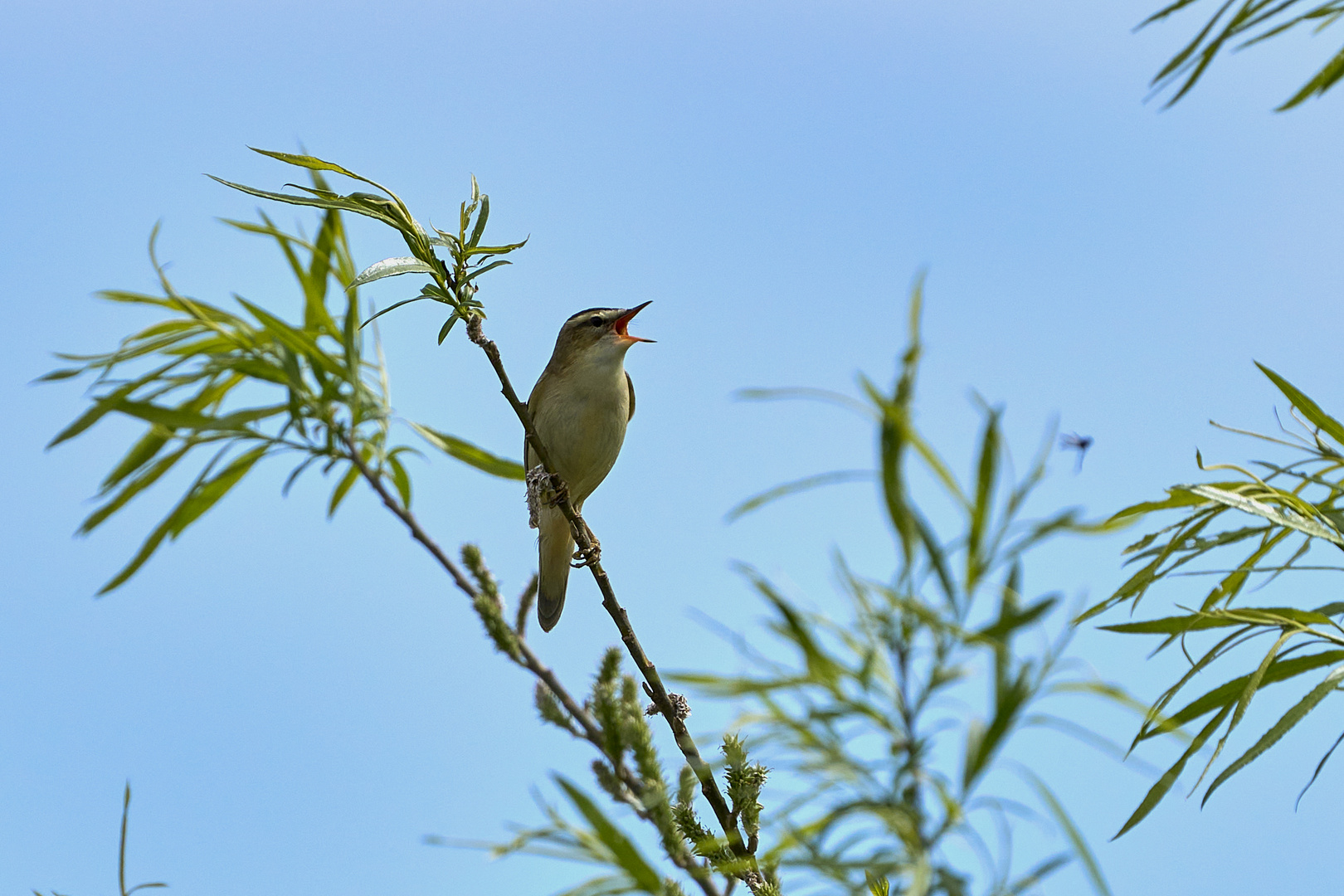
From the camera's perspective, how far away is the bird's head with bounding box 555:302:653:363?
5.45 metres

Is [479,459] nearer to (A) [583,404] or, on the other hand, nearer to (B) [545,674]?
(B) [545,674]

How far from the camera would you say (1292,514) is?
1.72 metres

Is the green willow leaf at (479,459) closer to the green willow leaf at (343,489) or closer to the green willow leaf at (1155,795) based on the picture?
the green willow leaf at (343,489)

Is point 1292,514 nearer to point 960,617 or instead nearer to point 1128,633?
point 1128,633

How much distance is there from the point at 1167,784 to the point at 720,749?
0.61 meters

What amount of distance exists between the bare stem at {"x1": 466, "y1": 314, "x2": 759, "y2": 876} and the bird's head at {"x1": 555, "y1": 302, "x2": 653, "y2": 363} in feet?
7.37

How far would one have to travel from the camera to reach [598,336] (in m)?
5.57

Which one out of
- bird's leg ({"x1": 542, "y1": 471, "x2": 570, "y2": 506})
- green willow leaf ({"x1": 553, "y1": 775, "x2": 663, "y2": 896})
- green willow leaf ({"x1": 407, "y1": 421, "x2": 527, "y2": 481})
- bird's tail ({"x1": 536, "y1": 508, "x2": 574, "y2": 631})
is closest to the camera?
green willow leaf ({"x1": 553, "y1": 775, "x2": 663, "y2": 896})

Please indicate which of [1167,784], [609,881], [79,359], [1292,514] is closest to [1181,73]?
[1292,514]

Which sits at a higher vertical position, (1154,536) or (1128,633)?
(1154,536)

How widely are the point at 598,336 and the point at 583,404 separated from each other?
415mm

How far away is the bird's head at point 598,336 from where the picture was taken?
17.9ft

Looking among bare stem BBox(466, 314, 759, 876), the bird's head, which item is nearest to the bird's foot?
bare stem BBox(466, 314, 759, 876)

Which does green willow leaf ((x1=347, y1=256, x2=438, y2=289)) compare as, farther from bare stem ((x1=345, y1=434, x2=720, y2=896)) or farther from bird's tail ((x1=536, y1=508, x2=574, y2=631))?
bird's tail ((x1=536, y1=508, x2=574, y2=631))
